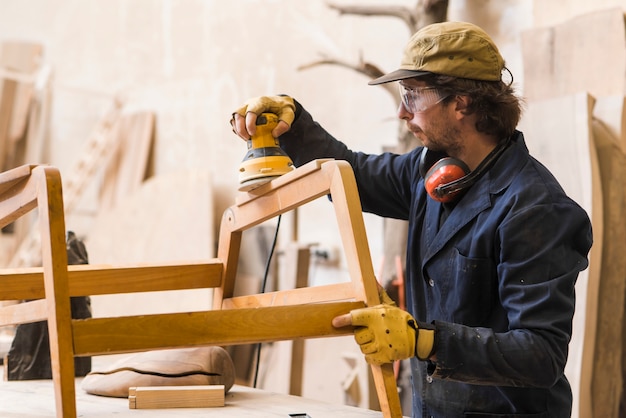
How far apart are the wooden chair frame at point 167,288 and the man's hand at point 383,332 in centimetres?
4

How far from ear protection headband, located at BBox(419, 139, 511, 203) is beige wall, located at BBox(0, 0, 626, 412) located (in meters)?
1.81

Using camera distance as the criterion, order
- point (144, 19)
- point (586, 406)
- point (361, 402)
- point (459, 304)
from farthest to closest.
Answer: point (144, 19), point (361, 402), point (586, 406), point (459, 304)

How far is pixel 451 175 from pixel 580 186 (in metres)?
1.35

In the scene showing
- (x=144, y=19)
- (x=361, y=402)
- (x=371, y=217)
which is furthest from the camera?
(x=144, y=19)

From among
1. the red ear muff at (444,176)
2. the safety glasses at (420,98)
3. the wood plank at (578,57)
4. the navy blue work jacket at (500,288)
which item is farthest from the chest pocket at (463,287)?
the wood plank at (578,57)

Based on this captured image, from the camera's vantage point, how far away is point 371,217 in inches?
183

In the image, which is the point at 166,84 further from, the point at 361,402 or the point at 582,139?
the point at 582,139

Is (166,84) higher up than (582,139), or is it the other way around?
(166,84)

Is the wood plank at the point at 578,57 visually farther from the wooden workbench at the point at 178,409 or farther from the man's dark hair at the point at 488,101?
the wooden workbench at the point at 178,409

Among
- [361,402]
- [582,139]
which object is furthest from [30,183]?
[361,402]

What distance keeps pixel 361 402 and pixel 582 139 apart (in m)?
1.82

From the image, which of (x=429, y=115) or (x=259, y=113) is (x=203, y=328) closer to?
(x=259, y=113)

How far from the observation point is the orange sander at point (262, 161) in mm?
2023

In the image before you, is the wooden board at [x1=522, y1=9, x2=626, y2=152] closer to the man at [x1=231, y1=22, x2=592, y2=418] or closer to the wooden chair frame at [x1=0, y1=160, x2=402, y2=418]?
the man at [x1=231, y1=22, x2=592, y2=418]
